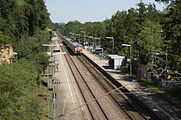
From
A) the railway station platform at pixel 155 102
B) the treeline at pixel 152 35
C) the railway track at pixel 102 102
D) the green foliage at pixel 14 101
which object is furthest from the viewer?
the treeline at pixel 152 35

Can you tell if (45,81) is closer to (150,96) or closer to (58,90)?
(58,90)

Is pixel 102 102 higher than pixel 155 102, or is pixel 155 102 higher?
pixel 155 102

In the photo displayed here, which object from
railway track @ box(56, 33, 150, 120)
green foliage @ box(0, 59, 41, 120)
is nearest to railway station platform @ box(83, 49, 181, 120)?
railway track @ box(56, 33, 150, 120)

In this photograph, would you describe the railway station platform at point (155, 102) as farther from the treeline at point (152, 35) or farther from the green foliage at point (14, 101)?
the green foliage at point (14, 101)

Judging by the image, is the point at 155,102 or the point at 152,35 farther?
the point at 152,35

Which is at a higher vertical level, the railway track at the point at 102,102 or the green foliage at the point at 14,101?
the green foliage at the point at 14,101

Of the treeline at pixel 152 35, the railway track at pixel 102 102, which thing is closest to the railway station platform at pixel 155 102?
the railway track at pixel 102 102

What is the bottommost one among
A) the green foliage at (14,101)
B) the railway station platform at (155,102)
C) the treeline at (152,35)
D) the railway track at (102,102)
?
the railway track at (102,102)

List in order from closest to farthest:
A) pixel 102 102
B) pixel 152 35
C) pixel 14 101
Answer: pixel 14 101
pixel 102 102
pixel 152 35

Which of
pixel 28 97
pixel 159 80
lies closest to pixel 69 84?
pixel 159 80

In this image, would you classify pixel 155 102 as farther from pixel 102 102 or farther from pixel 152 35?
pixel 152 35

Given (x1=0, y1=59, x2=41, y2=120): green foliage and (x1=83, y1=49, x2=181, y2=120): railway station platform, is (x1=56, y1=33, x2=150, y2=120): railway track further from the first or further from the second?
(x1=0, y1=59, x2=41, y2=120): green foliage

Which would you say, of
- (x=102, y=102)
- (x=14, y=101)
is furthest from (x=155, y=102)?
(x=14, y=101)

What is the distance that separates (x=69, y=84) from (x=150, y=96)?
1004 centimetres
